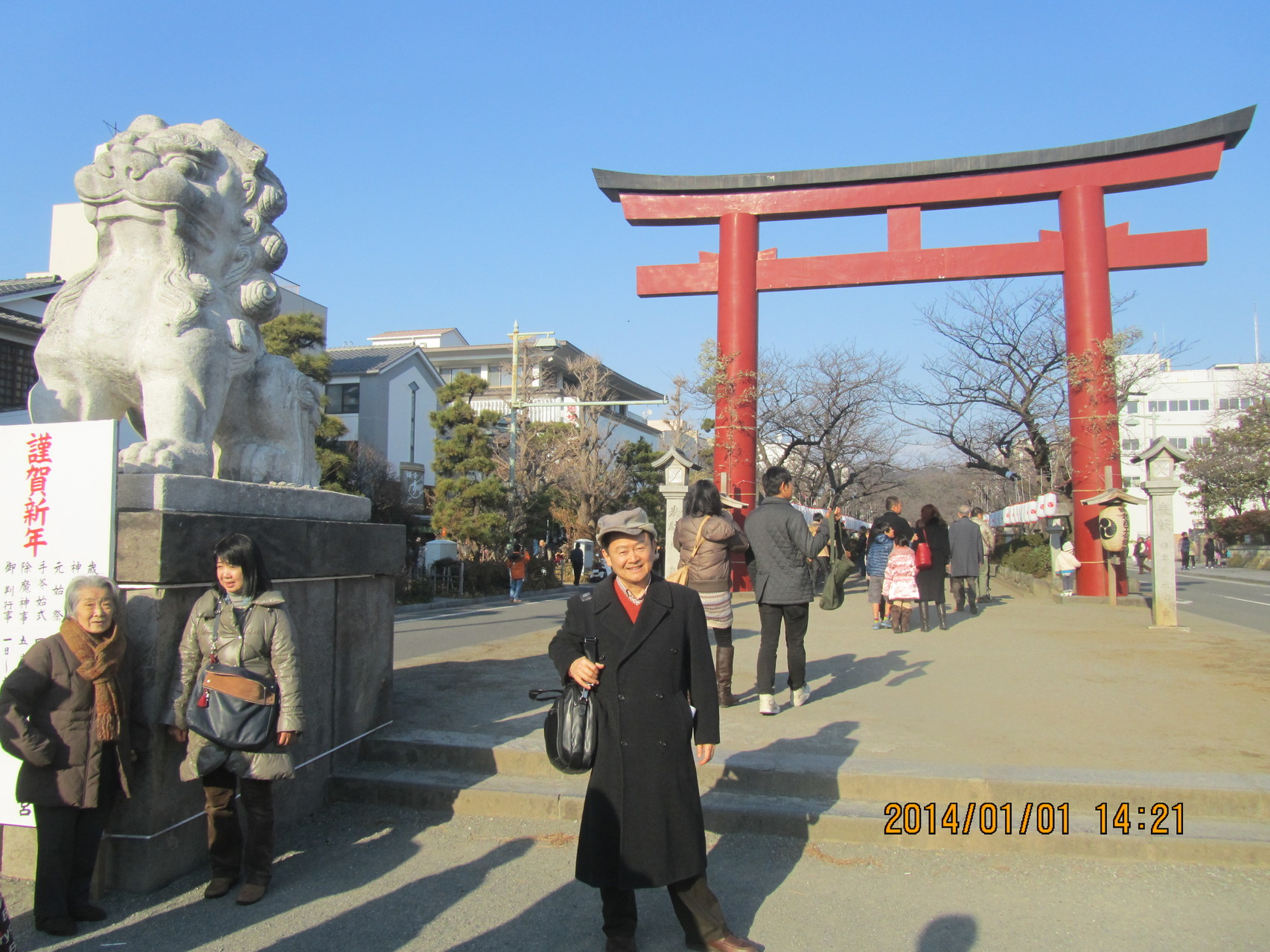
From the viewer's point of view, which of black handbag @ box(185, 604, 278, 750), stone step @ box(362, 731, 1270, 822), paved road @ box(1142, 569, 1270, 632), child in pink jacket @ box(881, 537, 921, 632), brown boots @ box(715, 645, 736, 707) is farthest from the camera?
paved road @ box(1142, 569, 1270, 632)

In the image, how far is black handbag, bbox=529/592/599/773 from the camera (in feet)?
9.50

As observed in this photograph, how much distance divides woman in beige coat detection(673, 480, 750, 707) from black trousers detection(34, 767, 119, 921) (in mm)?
3700

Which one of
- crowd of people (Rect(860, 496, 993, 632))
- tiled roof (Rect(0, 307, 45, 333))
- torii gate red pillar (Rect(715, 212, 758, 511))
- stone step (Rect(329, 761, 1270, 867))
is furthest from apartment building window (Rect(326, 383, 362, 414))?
stone step (Rect(329, 761, 1270, 867))

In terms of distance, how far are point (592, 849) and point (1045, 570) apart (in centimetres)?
1782

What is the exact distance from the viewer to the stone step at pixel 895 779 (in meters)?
4.13

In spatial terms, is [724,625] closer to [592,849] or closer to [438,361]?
[592,849]

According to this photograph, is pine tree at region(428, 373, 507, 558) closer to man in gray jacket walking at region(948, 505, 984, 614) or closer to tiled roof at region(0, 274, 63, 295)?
tiled roof at region(0, 274, 63, 295)

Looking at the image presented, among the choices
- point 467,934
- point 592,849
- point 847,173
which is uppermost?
point 847,173

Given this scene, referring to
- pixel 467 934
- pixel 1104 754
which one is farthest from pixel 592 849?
pixel 1104 754

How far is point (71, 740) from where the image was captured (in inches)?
122

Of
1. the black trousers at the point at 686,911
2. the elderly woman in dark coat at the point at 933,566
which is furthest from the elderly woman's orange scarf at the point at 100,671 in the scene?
the elderly woman in dark coat at the point at 933,566

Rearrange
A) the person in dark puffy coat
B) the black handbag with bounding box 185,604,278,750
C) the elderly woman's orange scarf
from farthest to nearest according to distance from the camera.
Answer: the person in dark puffy coat
the black handbag with bounding box 185,604,278,750
the elderly woman's orange scarf

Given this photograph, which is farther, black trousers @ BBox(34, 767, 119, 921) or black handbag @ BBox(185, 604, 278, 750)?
black handbag @ BBox(185, 604, 278, 750)

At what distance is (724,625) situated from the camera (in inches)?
238
